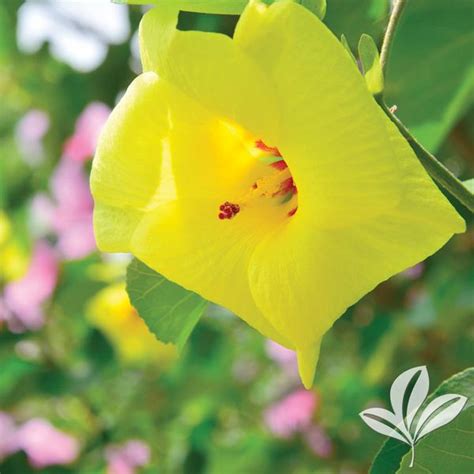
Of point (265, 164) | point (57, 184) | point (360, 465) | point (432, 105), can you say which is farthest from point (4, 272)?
point (265, 164)

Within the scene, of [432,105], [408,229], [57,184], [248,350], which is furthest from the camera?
[248,350]

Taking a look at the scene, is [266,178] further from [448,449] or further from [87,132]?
[87,132]

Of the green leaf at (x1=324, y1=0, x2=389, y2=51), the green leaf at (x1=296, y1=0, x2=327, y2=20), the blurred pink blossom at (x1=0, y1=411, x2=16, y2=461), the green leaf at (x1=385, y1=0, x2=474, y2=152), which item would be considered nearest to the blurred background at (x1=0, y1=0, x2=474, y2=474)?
the blurred pink blossom at (x1=0, y1=411, x2=16, y2=461)

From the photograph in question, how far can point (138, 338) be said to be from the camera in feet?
4.87

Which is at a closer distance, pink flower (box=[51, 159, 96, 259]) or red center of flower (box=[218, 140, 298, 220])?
red center of flower (box=[218, 140, 298, 220])

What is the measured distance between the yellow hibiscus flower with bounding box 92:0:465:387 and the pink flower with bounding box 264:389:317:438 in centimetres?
→ 97

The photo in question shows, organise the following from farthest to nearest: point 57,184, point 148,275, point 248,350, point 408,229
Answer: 1. point 248,350
2. point 57,184
3. point 148,275
4. point 408,229

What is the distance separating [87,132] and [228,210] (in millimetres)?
1055

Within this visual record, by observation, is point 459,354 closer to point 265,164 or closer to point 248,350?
point 248,350

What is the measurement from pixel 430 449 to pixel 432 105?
1.59 feet

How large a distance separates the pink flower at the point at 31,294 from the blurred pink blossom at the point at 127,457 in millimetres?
240

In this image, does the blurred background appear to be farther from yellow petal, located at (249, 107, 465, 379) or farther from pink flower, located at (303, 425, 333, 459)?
yellow petal, located at (249, 107, 465, 379)

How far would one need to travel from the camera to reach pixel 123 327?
4.75 feet

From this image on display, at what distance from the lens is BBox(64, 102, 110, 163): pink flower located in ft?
4.99
